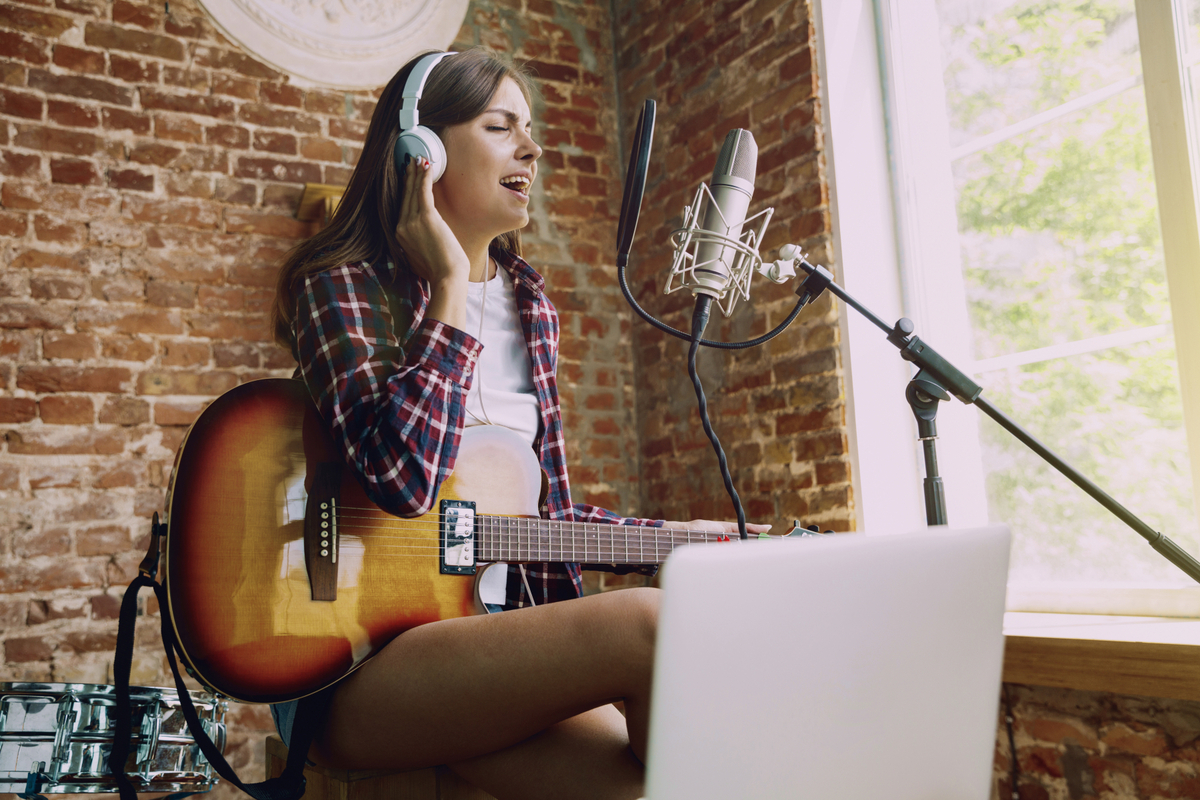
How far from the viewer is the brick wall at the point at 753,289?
2.48m

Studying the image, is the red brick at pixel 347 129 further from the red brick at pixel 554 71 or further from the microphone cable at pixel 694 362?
the microphone cable at pixel 694 362

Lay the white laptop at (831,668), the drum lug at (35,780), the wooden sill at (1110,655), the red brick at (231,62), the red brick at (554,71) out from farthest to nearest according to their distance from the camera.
A: the red brick at (554,71) < the red brick at (231,62) < the wooden sill at (1110,655) < the drum lug at (35,780) < the white laptop at (831,668)

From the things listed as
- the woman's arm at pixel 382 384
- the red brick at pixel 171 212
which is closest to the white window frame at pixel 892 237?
the woman's arm at pixel 382 384

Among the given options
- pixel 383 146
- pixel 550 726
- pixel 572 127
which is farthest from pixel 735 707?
pixel 572 127

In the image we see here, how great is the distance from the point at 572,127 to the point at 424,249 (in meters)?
2.01

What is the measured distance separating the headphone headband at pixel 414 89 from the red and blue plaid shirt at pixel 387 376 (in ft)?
0.78

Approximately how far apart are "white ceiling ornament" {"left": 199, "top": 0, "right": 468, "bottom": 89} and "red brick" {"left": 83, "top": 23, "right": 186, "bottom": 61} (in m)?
0.16

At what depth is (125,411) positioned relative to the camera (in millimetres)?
2379

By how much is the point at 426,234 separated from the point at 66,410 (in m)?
1.53

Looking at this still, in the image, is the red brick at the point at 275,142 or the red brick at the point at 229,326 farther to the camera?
the red brick at the point at 275,142

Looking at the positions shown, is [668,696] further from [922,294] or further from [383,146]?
[922,294]

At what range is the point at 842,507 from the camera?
2.37 m

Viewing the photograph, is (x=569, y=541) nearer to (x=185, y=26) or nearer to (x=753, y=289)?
(x=753, y=289)

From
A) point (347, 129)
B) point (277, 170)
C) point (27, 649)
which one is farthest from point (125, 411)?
point (347, 129)
